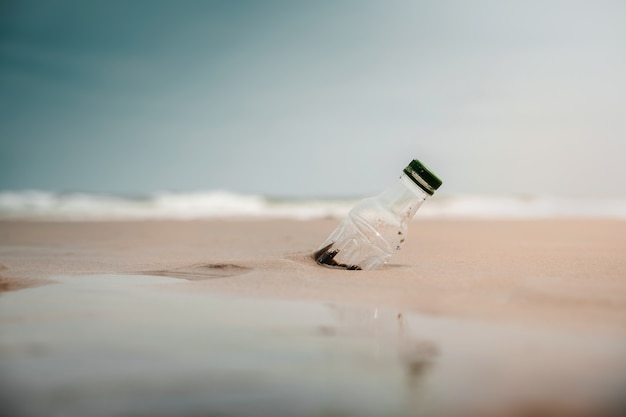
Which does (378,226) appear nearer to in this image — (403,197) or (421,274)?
(403,197)

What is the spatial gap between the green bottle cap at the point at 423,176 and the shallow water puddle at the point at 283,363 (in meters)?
0.90

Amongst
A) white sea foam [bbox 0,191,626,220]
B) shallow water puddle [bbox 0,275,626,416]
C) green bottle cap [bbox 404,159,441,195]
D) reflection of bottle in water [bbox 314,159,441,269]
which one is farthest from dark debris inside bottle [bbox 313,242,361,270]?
white sea foam [bbox 0,191,626,220]

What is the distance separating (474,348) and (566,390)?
1.04 feet

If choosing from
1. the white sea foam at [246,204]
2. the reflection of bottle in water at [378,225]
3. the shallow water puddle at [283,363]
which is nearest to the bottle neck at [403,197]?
the reflection of bottle in water at [378,225]

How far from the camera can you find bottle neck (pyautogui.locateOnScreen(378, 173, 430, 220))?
9.14 ft

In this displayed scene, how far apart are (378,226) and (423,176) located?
344mm

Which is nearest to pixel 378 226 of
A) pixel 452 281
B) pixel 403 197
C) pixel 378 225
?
pixel 378 225

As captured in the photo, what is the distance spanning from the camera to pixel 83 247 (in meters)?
4.43

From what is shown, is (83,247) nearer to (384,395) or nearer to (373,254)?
(373,254)

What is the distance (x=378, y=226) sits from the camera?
287 cm

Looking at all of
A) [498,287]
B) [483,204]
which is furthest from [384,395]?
[483,204]

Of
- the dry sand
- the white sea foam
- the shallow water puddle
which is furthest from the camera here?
the white sea foam

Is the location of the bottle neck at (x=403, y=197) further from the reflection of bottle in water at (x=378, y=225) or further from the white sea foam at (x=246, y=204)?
the white sea foam at (x=246, y=204)

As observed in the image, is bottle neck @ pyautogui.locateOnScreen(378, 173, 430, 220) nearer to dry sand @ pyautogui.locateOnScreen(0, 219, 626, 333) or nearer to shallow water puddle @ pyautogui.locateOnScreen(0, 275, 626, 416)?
dry sand @ pyautogui.locateOnScreen(0, 219, 626, 333)
